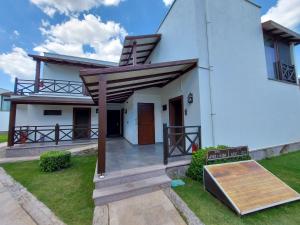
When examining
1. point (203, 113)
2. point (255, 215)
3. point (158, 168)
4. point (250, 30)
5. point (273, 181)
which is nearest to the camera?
point (255, 215)

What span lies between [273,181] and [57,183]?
575cm

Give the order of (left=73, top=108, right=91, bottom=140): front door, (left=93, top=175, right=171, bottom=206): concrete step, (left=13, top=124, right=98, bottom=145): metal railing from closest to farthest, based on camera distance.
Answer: (left=93, top=175, right=171, bottom=206): concrete step, (left=13, top=124, right=98, bottom=145): metal railing, (left=73, top=108, right=91, bottom=140): front door

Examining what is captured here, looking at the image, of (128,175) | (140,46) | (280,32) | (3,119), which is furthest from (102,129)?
(3,119)

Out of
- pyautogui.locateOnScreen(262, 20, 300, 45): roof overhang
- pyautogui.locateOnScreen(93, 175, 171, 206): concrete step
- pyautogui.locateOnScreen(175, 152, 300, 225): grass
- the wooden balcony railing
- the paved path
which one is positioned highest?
pyautogui.locateOnScreen(262, 20, 300, 45): roof overhang

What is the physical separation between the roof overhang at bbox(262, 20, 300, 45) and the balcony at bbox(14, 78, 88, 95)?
12016 mm

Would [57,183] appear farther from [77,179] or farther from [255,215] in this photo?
[255,215]

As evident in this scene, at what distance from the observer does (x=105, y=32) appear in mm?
13719

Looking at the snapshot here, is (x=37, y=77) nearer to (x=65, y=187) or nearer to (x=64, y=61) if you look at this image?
(x=64, y=61)

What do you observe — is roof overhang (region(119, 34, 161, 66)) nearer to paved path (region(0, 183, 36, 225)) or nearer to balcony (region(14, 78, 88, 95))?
balcony (region(14, 78, 88, 95))

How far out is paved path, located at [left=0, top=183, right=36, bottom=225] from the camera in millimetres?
2764

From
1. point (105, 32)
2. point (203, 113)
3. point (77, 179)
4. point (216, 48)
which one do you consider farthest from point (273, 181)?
point (105, 32)

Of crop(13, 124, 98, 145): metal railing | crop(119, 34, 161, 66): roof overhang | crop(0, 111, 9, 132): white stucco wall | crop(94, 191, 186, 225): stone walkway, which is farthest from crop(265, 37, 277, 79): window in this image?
crop(0, 111, 9, 132): white stucco wall

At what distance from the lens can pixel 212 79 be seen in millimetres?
5414

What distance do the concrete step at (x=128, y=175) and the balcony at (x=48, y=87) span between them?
9.56 metres
